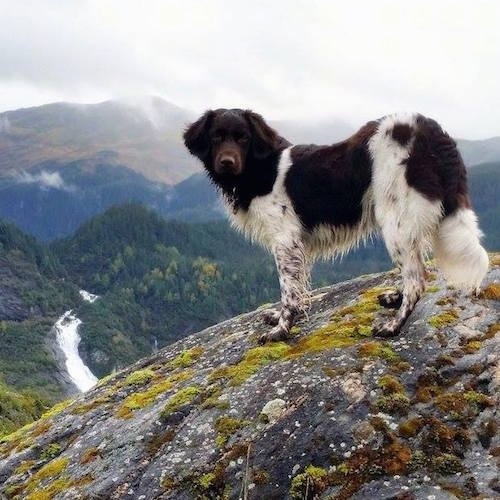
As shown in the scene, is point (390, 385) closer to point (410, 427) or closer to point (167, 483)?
point (410, 427)

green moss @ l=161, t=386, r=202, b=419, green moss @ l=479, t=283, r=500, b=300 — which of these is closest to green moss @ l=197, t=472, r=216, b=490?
green moss @ l=161, t=386, r=202, b=419

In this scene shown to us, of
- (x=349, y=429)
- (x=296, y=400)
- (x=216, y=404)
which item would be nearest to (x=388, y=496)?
(x=349, y=429)

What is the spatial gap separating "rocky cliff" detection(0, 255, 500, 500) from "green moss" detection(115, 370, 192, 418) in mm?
32

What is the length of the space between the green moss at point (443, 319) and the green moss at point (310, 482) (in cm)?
292

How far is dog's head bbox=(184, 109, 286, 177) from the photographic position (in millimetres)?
9947

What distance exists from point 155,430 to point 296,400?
186 cm

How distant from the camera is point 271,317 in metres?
10.7

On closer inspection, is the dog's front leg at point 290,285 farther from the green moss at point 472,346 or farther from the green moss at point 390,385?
the green moss at point 472,346

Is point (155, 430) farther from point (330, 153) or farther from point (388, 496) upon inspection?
point (330, 153)

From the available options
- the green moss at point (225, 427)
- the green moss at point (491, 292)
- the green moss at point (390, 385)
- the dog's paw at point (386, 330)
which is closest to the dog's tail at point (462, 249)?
the green moss at point (491, 292)

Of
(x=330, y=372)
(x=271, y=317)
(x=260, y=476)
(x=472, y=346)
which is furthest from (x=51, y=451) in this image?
(x=472, y=346)

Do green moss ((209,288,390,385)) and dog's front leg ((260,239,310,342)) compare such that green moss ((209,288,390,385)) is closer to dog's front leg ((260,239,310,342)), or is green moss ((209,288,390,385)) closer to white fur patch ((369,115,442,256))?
dog's front leg ((260,239,310,342))

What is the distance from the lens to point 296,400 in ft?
25.3

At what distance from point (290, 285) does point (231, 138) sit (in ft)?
7.85
